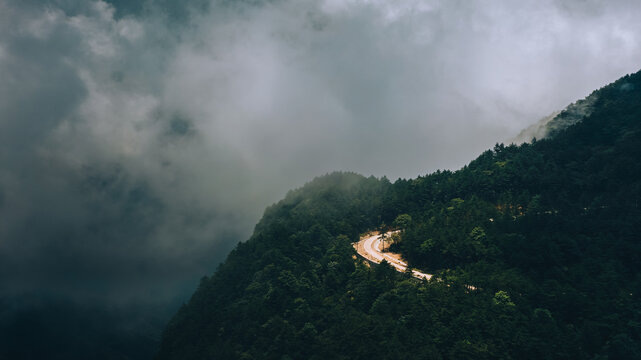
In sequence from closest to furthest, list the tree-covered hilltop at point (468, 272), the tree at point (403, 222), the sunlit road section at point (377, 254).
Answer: the tree-covered hilltop at point (468, 272) < the sunlit road section at point (377, 254) < the tree at point (403, 222)

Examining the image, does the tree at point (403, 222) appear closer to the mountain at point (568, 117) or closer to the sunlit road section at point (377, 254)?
the sunlit road section at point (377, 254)

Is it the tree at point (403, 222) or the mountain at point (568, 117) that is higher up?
the mountain at point (568, 117)

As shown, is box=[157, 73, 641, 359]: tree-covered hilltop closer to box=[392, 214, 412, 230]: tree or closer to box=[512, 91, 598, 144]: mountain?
box=[392, 214, 412, 230]: tree

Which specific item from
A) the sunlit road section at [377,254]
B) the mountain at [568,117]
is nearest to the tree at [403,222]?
the sunlit road section at [377,254]

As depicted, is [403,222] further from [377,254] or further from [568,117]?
[568,117]

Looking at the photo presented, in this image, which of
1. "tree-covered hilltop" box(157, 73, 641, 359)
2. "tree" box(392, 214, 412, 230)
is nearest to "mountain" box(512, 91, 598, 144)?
"tree-covered hilltop" box(157, 73, 641, 359)

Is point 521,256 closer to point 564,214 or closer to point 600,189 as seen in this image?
point 564,214
